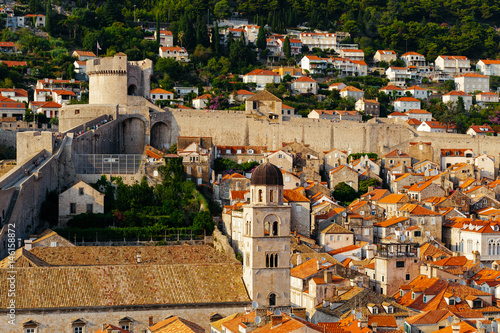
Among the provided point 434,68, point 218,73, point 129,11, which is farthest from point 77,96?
point 434,68

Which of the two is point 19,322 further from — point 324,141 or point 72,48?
point 72,48

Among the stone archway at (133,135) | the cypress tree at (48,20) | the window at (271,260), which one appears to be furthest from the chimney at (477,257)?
the cypress tree at (48,20)

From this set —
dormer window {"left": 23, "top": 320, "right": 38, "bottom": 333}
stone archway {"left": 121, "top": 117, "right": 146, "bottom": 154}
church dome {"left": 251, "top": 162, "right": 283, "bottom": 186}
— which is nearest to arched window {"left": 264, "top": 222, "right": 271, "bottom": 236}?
church dome {"left": 251, "top": 162, "right": 283, "bottom": 186}

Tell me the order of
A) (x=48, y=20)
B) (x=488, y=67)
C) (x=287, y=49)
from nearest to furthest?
(x=48, y=20), (x=287, y=49), (x=488, y=67)

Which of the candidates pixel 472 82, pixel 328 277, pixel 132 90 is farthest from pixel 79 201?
pixel 472 82

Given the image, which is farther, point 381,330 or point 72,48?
point 72,48

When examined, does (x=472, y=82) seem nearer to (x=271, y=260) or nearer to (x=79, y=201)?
(x=79, y=201)
